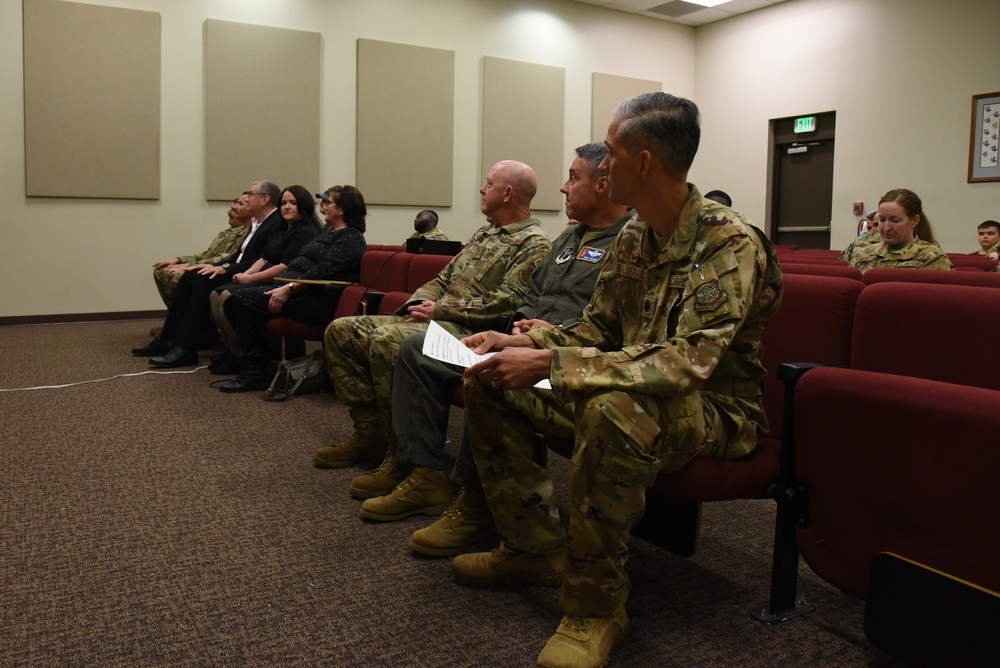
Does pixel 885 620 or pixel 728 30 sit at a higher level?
pixel 728 30

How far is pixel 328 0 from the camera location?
7.79m

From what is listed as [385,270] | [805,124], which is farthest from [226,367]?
[805,124]

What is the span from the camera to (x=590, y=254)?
2.39m

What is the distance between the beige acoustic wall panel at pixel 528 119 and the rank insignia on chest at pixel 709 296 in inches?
286

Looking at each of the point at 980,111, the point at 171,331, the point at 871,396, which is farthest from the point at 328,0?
the point at 871,396

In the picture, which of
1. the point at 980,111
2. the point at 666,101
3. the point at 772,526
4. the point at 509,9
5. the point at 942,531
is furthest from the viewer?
the point at 509,9

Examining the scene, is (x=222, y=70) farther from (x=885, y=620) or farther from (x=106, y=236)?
(x=885, y=620)

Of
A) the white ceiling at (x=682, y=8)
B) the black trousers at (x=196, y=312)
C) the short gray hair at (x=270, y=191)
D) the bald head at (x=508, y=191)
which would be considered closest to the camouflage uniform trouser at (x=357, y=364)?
the bald head at (x=508, y=191)

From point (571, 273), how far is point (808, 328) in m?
0.77

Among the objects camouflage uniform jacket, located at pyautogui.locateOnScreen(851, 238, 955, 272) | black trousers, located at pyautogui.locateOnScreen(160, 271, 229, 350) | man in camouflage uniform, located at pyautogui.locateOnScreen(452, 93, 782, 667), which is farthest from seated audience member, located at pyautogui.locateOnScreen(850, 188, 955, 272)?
black trousers, located at pyautogui.locateOnScreen(160, 271, 229, 350)

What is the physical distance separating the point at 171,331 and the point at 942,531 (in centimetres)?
507

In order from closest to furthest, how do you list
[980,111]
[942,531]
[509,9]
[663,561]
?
1. [942,531]
2. [663,561]
3. [980,111]
4. [509,9]

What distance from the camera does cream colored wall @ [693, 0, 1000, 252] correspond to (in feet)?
24.6

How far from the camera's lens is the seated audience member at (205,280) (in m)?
4.98
